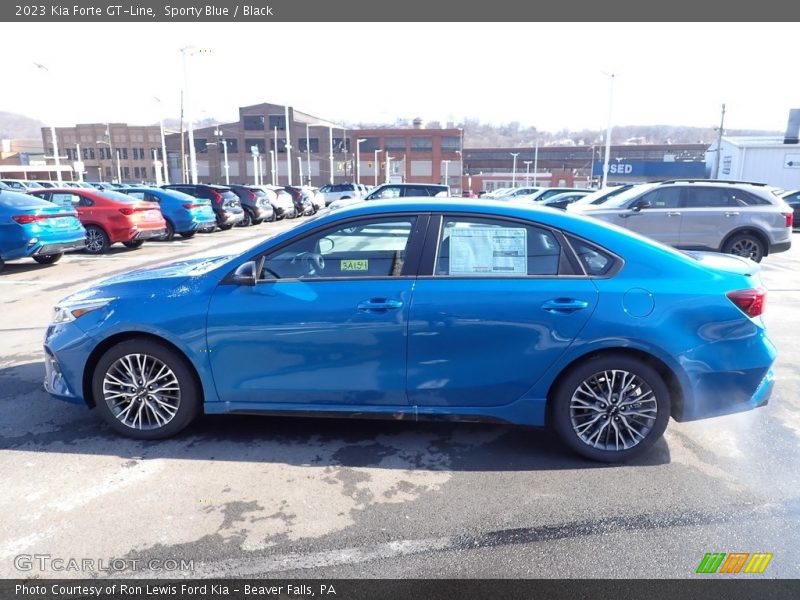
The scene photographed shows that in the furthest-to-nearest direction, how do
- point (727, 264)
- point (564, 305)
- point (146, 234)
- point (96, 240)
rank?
1. point (146, 234)
2. point (96, 240)
3. point (727, 264)
4. point (564, 305)

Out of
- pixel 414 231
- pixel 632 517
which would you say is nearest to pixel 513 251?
pixel 414 231

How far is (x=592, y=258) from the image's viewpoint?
3.55 metres

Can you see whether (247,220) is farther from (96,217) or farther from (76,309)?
(76,309)

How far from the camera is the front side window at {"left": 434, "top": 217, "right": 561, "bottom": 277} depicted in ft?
11.8

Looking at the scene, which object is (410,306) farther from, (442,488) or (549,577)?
(549,577)

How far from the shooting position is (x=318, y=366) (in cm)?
359

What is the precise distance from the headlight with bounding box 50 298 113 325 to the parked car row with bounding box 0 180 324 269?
23.8 feet

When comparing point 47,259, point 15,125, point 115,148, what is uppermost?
point 15,125

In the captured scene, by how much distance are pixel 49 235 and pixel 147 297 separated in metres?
8.00

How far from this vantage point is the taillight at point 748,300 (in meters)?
3.49

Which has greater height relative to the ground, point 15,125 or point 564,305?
point 15,125

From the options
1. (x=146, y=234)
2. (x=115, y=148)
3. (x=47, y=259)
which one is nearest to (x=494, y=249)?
(x=47, y=259)

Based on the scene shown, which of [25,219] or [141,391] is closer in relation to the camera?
[141,391]

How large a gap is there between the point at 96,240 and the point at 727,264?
1301 centimetres
